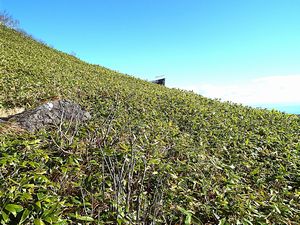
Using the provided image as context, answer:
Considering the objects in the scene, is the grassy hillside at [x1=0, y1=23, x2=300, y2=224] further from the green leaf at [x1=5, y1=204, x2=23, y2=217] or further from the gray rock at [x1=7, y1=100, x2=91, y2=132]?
the gray rock at [x1=7, y1=100, x2=91, y2=132]

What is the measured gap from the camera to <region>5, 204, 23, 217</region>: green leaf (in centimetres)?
242

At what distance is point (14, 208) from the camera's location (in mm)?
2459

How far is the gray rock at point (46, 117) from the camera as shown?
476 cm

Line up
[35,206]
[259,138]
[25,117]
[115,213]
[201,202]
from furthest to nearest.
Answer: [259,138] → [25,117] → [201,202] → [115,213] → [35,206]

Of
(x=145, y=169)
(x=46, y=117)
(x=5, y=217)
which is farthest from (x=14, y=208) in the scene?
(x=46, y=117)

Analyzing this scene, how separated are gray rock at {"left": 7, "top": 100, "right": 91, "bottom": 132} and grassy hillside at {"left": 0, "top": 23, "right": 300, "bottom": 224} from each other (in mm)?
279

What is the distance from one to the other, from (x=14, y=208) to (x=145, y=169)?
1.25 m

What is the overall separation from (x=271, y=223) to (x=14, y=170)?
312 cm

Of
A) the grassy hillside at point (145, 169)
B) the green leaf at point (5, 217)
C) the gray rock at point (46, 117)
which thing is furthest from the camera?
the gray rock at point (46, 117)

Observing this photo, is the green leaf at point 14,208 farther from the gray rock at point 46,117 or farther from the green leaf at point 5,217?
the gray rock at point 46,117

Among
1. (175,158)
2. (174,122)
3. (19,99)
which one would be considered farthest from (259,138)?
(19,99)

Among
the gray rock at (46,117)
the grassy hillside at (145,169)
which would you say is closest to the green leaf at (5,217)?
the grassy hillside at (145,169)

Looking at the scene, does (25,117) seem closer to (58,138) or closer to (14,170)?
(58,138)

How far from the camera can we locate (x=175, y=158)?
4.50 m
